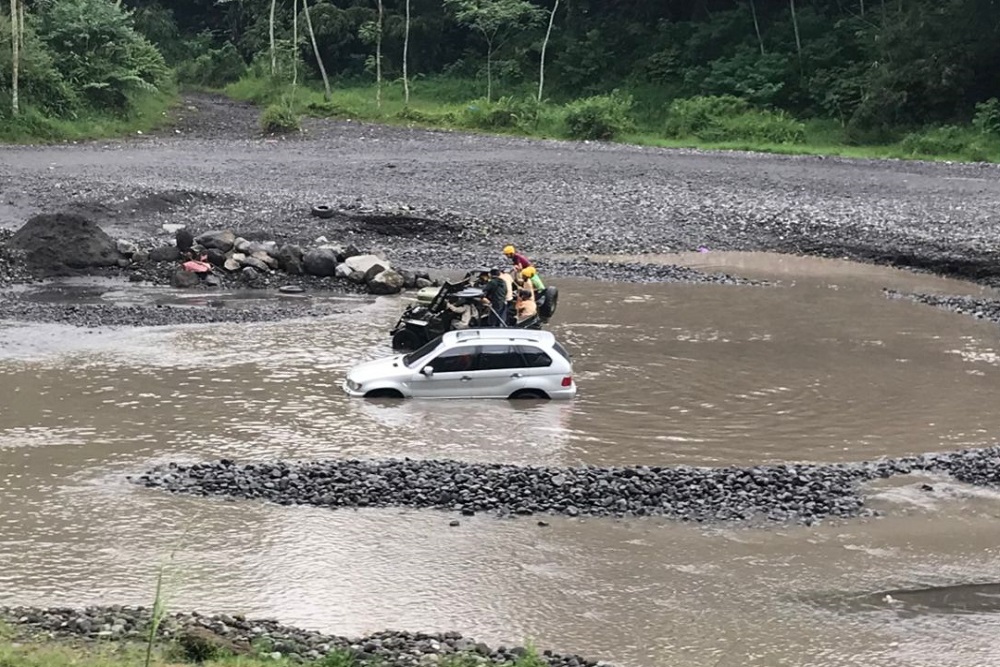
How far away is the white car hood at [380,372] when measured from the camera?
742 inches

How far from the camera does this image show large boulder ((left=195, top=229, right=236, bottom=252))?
97.9 ft

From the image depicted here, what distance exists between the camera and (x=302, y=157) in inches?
1783

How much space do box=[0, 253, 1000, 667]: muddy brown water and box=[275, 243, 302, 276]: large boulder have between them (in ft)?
11.5

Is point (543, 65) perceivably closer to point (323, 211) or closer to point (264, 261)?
point (323, 211)

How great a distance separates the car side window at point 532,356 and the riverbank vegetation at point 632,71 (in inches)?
1275

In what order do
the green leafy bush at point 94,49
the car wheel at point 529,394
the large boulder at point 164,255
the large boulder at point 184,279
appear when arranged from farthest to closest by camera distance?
the green leafy bush at point 94,49
the large boulder at point 164,255
the large boulder at point 184,279
the car wheel at point 529,394

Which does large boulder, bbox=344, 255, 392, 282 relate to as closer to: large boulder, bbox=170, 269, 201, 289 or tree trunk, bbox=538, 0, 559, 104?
large boulder, bbox=170, 269, 201, 289

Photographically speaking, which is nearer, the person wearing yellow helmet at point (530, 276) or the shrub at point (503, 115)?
the person wearing yellow helmet at point (530, 276)

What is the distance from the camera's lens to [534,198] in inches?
1492

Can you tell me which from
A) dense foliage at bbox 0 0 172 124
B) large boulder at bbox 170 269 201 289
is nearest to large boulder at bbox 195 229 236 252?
large boulder at bbox 170 269 201 289

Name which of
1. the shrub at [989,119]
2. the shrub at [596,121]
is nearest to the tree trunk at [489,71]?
the shrub at [596,121]

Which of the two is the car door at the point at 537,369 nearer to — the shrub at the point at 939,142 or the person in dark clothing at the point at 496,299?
the person in dark clothing at the point at 496,299

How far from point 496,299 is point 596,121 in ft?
115

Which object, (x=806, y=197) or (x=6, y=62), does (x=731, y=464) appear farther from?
(x=6, y=62)
